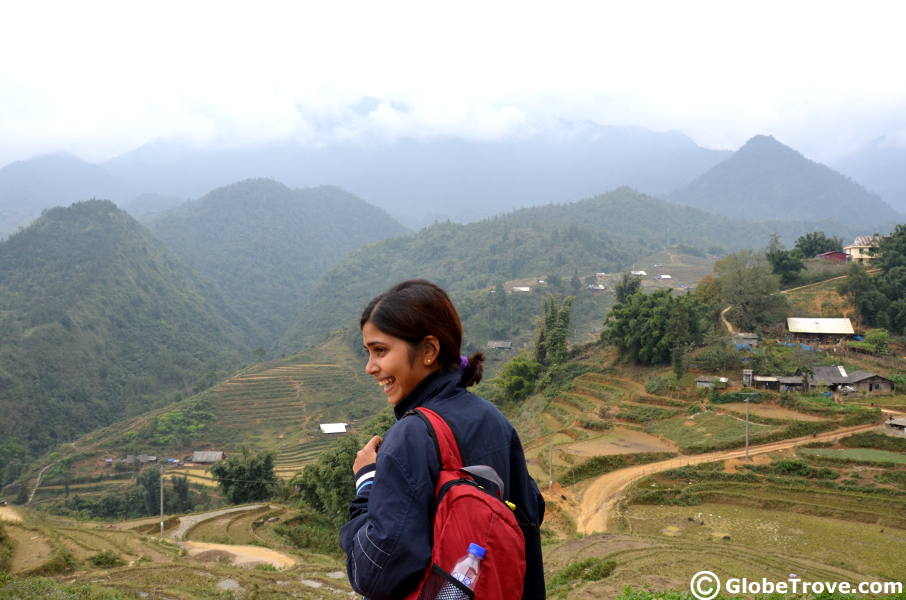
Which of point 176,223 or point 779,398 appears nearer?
point 779,398

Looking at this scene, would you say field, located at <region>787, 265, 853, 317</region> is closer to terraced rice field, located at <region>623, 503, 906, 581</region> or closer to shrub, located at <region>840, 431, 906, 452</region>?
shrub, located at <region>840, 431, 906, 452</region>

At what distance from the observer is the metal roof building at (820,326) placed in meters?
25.7

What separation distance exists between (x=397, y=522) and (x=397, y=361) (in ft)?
1.73

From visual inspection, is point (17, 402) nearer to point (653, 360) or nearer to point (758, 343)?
point (653, 360)

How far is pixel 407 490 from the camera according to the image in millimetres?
1502

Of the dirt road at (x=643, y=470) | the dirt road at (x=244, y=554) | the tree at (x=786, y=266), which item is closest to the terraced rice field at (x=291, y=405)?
the dirt road at (x=244, y=554)

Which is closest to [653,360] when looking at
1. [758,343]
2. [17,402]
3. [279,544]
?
[758,343]

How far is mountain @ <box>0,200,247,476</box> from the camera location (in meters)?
46.5

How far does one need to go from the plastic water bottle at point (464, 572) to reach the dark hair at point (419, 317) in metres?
0.59

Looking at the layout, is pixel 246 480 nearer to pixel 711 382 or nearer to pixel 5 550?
pixel 5 550

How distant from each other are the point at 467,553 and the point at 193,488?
35029 mm

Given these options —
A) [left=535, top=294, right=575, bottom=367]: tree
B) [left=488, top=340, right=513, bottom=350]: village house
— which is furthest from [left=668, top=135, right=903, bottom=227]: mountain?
[left=535, top=294, right=575, bottom=367]: tree

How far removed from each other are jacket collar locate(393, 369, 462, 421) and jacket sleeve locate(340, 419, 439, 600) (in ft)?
0.81

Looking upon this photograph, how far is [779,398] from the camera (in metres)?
20.9
